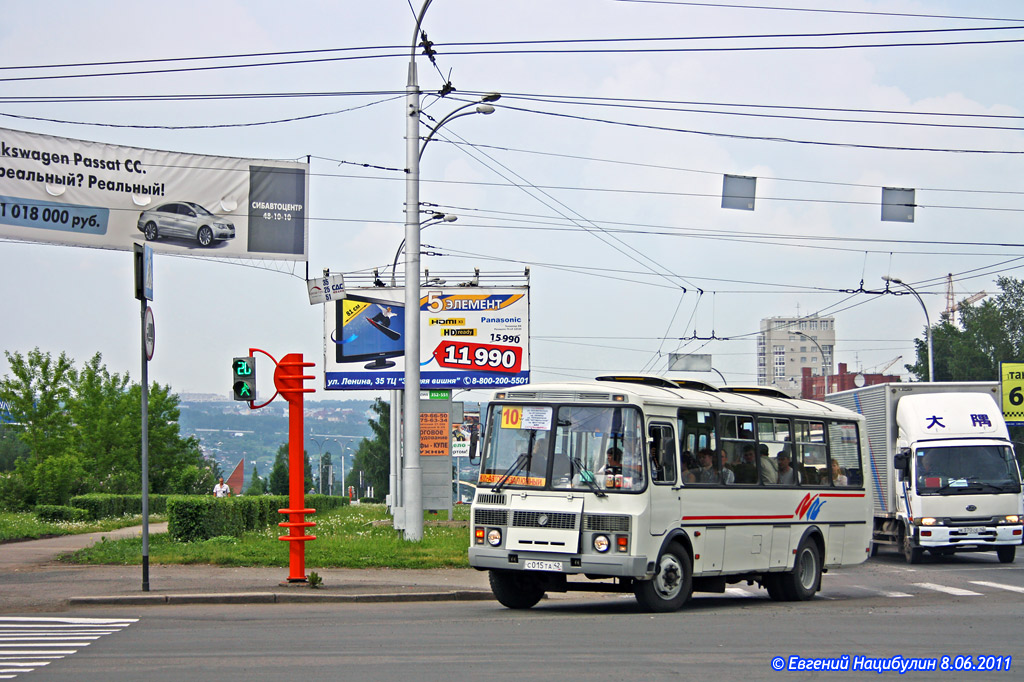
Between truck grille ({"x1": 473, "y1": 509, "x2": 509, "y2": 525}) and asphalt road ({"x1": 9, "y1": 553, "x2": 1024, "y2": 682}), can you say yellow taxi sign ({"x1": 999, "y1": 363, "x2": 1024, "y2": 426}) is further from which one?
truck grille ({"x1": 473, "y1": 509, "x2": 509, "y2": 525})

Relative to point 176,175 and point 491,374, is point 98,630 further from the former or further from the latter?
point 491,374

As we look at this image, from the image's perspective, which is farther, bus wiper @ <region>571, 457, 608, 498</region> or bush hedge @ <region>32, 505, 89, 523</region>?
bush hedge @ <region>32, 505, 89, 523</region>

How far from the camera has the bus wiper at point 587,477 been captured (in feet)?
43.6

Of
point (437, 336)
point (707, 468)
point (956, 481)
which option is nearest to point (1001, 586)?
point (956, 481)

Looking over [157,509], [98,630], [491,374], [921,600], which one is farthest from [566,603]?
[157,509]

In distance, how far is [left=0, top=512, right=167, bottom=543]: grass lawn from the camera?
979 inches

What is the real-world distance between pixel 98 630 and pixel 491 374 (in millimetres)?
26002

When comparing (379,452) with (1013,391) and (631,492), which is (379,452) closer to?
(1013,391)

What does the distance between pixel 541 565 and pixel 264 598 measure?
385 cm

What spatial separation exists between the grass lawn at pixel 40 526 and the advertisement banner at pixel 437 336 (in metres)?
8.14

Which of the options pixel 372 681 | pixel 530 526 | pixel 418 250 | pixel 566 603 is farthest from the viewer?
pixel 418 250

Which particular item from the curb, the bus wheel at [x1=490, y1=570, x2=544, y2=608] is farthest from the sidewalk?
the bus wheel at [x1=490, y1=570, x2=544, y2=608]

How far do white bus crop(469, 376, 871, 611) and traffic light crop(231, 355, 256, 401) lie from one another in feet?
12.0

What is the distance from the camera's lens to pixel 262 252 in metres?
23.5
